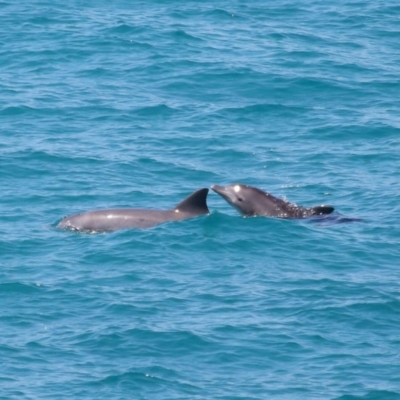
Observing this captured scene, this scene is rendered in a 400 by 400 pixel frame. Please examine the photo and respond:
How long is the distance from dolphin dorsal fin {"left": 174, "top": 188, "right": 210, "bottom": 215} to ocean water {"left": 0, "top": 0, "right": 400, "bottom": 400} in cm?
40

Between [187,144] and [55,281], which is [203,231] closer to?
[55,281]

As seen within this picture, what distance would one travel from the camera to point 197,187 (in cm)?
2977

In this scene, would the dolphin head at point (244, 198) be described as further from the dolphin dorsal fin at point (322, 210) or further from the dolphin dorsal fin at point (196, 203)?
the dolphin dorsal fin at point (322, 210)

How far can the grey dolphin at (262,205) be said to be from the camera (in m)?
27.4

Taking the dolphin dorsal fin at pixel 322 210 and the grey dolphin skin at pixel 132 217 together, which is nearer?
the grey dolphin skin at pixel 132 217

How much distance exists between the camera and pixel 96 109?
3619 cm

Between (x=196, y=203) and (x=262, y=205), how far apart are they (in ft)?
5.50

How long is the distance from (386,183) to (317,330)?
9284 mm

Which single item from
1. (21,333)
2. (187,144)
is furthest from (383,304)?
(187,144)

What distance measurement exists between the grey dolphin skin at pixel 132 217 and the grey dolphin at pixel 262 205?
2.88ft

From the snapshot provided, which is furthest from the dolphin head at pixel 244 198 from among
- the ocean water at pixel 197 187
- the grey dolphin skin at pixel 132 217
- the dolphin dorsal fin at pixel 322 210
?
the dolphin dorsal fin at pixel 322 210

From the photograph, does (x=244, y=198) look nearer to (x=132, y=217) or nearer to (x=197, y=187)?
(x=197, y=187)

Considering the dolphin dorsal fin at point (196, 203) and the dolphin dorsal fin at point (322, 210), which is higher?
the dolphin dorsal fin at point (196, 203)

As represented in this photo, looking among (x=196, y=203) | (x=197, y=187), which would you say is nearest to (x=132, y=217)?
(x=196, y=203)
